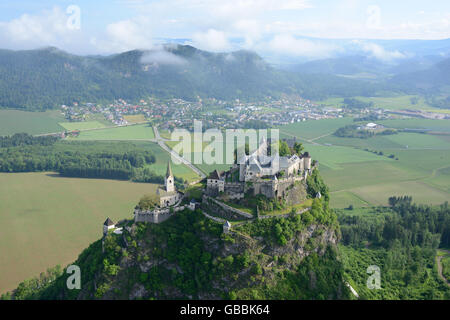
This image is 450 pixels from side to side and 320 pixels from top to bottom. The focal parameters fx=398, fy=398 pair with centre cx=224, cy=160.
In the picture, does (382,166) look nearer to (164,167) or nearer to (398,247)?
(398,247)

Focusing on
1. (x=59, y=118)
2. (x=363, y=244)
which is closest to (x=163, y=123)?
(x=59, y=118)

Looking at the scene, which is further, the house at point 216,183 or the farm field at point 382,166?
the farm field at point 382,166

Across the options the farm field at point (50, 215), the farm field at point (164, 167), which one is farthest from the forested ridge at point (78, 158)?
the farm field at point (50, 215)

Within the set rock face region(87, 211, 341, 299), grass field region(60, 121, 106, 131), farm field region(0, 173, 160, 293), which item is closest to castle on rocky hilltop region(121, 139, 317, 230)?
rock face region(87, 211, 341, 299)

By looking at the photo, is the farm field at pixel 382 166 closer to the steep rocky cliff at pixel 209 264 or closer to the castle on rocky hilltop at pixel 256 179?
the castle on rocky hilltop at pixel 256 179
